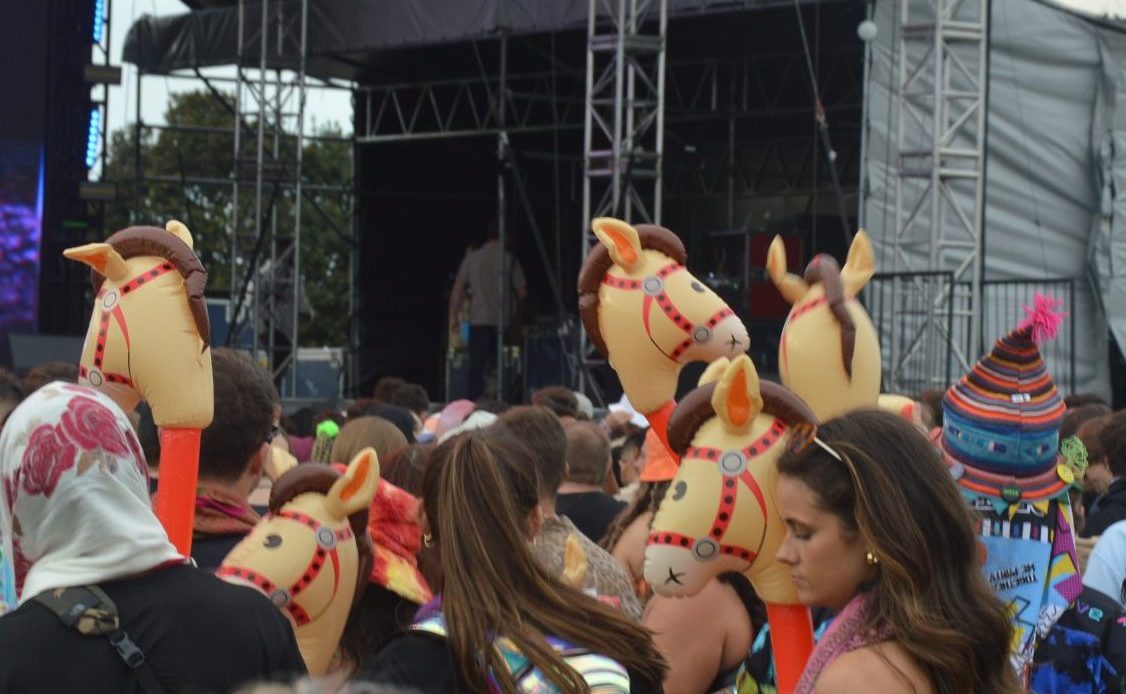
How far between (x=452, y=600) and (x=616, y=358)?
127 centimetres

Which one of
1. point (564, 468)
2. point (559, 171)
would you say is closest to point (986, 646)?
point (564, 468)

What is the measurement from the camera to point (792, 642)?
9.52 ft

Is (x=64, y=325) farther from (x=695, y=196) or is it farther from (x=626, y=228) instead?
(x=626, y=228)

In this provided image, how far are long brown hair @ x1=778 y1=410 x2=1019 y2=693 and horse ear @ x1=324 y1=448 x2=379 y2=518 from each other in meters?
0.94

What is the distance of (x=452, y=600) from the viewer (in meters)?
2.62

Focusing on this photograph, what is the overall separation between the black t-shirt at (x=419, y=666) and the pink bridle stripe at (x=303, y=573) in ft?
1.81

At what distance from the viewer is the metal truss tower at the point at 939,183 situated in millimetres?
11742

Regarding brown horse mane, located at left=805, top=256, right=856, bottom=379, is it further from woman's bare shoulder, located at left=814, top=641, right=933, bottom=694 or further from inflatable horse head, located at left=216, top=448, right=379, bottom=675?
woman's bare shoulder, located at left=814, top=641, right=933, bottom=694

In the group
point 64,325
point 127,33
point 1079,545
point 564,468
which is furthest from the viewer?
point 127,33

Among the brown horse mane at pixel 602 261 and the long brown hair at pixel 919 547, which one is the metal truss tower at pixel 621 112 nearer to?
the brown horse mane at pixel 602 261

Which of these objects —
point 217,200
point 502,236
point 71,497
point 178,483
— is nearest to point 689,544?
point 71,497

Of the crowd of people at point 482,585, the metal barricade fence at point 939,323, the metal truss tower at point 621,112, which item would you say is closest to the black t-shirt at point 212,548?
the crowd of people at point 482,585

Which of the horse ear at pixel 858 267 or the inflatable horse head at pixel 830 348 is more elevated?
the horse ear at pixel 858 267

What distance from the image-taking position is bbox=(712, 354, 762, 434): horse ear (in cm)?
284
